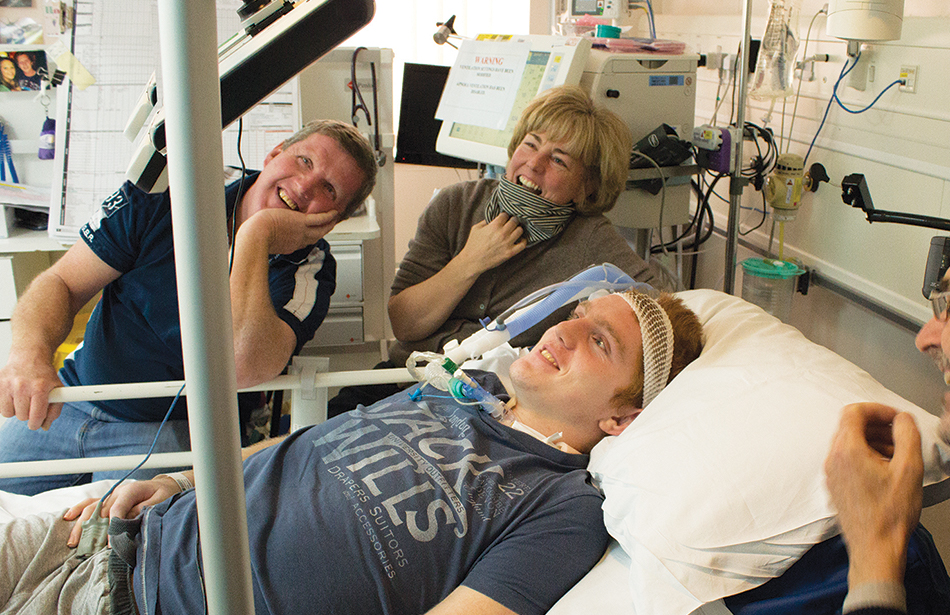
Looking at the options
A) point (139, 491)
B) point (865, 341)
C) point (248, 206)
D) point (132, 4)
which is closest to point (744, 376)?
point (139, 491)

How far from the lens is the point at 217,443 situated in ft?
1.66

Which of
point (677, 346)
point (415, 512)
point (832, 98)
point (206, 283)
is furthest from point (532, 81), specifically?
point (206, 283)

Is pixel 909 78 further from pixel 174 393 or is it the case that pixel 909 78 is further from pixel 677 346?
pixel 174 393

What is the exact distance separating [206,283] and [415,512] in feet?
2.50

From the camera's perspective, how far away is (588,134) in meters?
1.95

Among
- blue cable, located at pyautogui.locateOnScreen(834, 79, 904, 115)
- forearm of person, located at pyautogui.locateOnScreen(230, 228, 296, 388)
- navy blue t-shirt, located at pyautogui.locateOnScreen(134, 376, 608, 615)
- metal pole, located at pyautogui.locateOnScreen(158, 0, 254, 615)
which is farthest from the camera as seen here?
blue cable, located at pyautogui.locateOnScreen(834, 79, 904, 115)

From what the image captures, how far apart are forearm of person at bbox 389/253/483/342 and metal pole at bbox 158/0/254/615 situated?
1405 millimetres

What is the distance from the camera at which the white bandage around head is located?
135cm

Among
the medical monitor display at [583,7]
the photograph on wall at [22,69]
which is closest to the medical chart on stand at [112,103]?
the photograph on wall at [22,69]

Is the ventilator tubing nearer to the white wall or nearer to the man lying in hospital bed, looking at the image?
the man lying in hospital bed

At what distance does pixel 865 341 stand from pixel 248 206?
6.56 ft

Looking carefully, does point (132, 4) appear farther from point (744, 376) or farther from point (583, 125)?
point (744, 376)

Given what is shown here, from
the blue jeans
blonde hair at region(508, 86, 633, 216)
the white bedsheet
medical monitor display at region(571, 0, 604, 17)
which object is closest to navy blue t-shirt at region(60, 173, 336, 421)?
the blue jeans

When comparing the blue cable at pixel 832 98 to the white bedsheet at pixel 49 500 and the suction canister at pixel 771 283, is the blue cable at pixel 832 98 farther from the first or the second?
the white bedsheet at pixel 49 500
